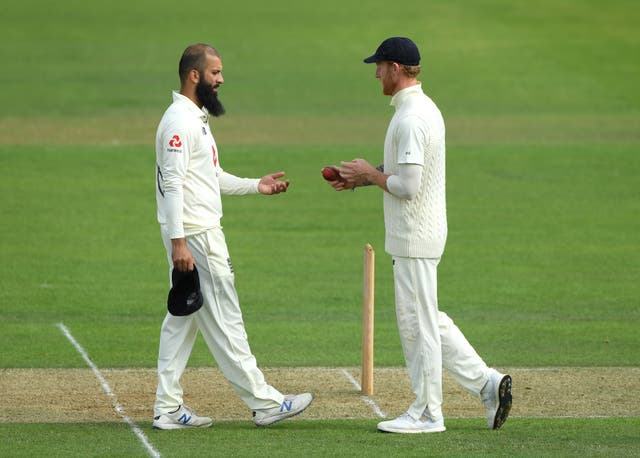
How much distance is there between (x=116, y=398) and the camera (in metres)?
10.8

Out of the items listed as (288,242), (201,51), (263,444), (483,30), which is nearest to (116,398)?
(263,444)

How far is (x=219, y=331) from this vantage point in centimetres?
954

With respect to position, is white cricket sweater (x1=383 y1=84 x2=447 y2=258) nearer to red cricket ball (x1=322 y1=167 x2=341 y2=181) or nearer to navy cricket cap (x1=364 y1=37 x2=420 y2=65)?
navy cricket cap (x1=364 y1=37 x2=420 y2=65)

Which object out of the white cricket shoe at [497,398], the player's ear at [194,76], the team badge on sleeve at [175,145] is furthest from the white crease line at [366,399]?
the player's ear at [194,76]

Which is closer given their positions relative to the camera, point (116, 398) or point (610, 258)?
point (116, 398)

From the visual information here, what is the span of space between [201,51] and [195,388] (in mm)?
3086

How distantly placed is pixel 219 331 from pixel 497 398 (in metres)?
2.03

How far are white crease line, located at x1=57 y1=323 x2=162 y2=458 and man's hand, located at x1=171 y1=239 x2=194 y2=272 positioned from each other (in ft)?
3.99

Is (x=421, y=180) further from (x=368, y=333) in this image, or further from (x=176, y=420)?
(x=176, y=420)

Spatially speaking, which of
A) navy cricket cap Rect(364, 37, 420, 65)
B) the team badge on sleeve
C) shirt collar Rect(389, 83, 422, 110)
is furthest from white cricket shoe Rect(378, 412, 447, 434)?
navy cricket cap Rect(364, 37, 420, 65)

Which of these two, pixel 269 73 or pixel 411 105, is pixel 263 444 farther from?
pixel 269 73

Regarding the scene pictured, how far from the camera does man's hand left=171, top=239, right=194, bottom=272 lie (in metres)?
9.27

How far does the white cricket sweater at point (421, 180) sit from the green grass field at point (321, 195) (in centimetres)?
136

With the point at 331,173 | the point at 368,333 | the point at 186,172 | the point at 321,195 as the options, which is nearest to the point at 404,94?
the point at 331,173
